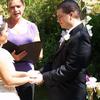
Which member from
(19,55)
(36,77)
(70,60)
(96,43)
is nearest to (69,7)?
(70,60)

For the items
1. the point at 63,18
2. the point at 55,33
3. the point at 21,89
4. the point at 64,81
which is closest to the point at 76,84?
the point at 64,81

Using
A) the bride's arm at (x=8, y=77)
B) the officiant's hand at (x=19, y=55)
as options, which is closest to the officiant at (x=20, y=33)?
the officiant's hand at (x=19, y=55)

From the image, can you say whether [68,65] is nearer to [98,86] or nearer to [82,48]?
[82,48]

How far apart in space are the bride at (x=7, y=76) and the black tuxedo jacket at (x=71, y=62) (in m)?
0.25

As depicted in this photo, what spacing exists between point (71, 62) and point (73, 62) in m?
0.02

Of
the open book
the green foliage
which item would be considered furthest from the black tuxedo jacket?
the green foliage

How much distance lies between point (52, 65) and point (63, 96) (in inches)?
14.4

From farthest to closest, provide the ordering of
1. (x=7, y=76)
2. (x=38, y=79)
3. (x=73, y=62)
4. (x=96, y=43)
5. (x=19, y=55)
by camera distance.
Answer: (x=96, y=43) → (x=19, y=55) → (x=38, y=79) → (x=73, y=62) → (x=7, y=76)

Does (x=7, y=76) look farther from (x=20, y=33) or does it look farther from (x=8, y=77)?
(x=20, y=33)

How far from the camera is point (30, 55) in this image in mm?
5527

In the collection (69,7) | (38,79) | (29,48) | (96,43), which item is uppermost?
(69,7)

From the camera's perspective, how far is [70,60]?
4688 mm

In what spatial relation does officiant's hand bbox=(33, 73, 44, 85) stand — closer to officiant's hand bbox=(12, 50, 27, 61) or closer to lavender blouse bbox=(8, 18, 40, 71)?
officiant's hand bbox=(12, 50, 27, 61)

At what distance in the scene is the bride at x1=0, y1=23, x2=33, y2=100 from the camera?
4.57 meters
